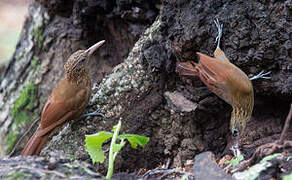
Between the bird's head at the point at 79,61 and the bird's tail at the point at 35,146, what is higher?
the bird's head at the point at 79,61

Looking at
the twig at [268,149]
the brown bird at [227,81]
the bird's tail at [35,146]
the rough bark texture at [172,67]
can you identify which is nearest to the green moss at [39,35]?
the rough bark texture at [172,67]

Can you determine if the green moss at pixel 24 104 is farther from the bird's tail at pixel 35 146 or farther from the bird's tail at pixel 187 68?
the bird's tail at pixel 187 68

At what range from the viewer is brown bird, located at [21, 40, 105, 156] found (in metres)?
3.93

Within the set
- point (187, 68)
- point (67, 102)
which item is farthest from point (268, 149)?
point (67, 102)

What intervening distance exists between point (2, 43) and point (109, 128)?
663 cm

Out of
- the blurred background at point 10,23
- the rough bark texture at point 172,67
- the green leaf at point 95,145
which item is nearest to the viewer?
the green leaf at point 95,145

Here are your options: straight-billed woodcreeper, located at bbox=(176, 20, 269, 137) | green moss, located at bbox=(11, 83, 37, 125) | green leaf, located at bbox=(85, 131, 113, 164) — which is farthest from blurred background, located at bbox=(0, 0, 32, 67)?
green leaf, located at bbox=(85, 131, 113, 164)

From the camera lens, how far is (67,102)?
4078 millimetres

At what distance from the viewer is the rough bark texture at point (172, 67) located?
3.27 metres

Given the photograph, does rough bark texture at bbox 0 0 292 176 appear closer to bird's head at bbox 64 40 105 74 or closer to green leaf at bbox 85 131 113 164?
bird's head at bbox 64 40 105 74

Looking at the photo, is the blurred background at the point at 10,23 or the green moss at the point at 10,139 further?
the blurred background at the point at 10,23

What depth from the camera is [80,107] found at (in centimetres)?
400

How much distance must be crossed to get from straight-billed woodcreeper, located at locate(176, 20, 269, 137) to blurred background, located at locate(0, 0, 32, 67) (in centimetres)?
627

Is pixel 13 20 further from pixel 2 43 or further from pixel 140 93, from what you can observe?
pixel 140 93
